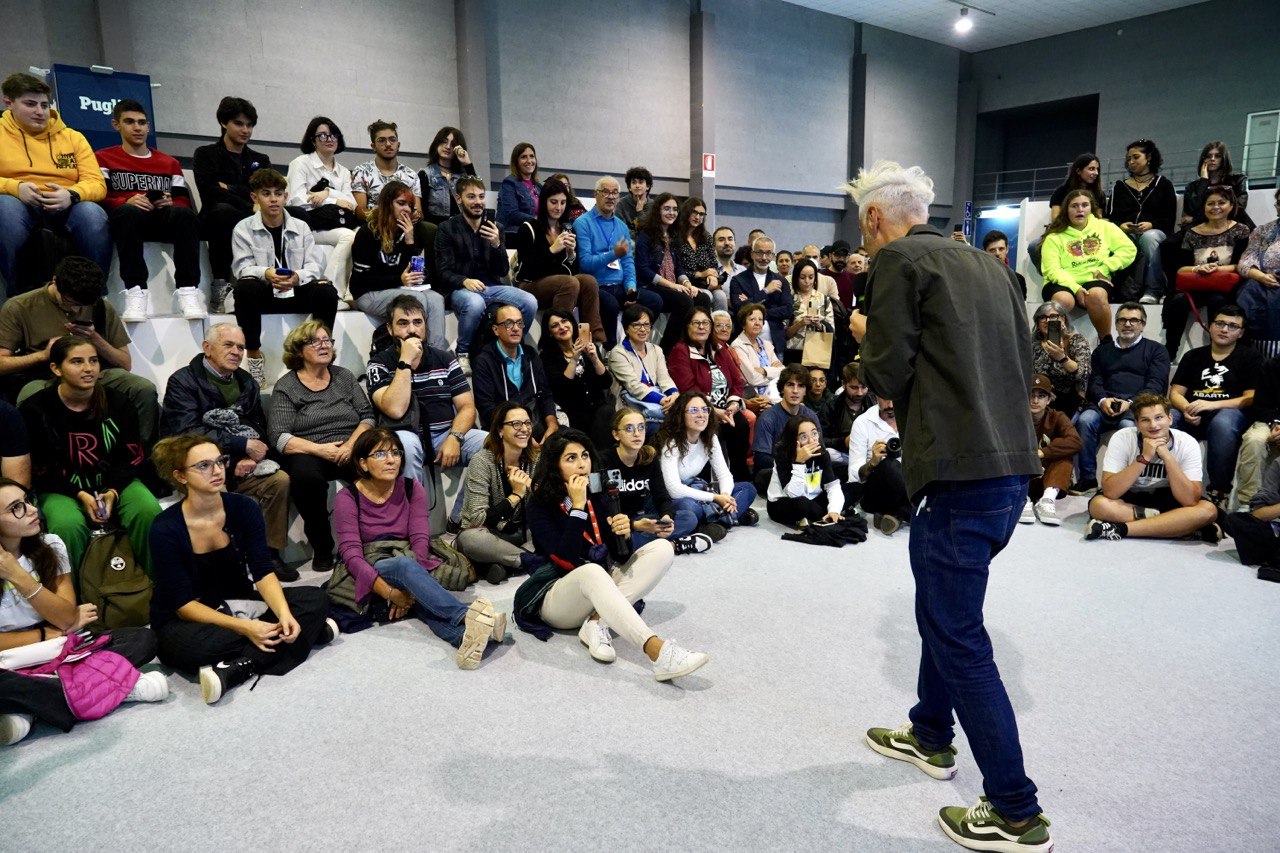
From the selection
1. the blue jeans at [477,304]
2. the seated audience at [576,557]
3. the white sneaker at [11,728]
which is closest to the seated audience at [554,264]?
the blue jeans at [477,304]

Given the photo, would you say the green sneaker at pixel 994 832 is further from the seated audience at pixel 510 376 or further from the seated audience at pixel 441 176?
the seated audience at pixel 441 176

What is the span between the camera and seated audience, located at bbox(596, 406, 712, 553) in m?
4.14

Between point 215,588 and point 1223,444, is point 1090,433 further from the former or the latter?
point 215,588

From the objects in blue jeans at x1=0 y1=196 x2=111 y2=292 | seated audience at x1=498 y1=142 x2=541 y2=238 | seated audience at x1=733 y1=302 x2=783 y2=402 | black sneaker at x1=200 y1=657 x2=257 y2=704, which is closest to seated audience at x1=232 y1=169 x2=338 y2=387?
blue jeans at x1=0 y1=196 x2=111 y2=292

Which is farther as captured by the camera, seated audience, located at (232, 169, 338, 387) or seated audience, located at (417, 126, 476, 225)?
seated audience, located at (417, 126, 476, 225)

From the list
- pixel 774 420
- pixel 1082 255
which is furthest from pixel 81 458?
pixel 1082 255

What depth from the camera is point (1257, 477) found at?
4.60 meters

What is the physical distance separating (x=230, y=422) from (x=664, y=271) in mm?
3433

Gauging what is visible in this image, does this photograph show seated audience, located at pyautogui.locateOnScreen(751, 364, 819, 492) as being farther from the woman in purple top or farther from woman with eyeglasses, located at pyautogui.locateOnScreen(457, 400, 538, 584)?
the woman in purple top

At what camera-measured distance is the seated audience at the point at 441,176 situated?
5.69m

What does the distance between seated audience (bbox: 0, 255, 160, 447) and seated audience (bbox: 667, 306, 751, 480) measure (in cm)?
312

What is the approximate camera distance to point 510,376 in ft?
15.6

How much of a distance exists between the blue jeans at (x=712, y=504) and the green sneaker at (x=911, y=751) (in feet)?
7.21

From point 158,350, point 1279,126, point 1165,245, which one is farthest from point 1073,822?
point 1279,126
